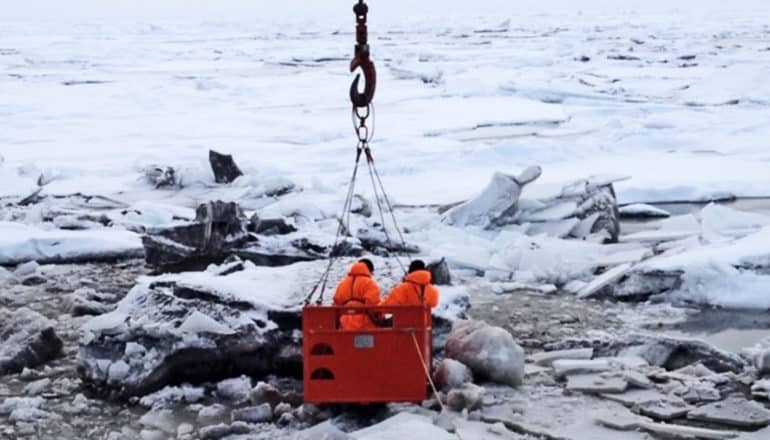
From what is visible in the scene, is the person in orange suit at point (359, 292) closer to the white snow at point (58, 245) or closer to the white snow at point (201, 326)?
the white snow at point (201, 326)

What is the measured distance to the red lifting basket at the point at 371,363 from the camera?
5.52 meters

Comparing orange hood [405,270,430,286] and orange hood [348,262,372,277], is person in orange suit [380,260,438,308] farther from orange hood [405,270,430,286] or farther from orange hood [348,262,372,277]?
orange hood [348,262,372,277]

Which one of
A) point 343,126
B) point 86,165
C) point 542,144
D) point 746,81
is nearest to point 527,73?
point 746,81

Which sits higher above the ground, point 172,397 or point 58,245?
point 172,397

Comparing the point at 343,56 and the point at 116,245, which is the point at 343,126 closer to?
the point at 116,245

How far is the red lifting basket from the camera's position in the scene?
5.52 meters

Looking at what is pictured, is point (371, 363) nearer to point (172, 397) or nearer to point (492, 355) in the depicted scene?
point (492, 355)

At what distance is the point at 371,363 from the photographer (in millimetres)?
5551

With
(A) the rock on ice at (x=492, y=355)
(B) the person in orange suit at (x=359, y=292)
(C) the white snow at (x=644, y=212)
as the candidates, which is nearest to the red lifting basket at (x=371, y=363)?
(B) the person in orange suit at (x=359, y=292)

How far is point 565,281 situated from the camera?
8.84 metres

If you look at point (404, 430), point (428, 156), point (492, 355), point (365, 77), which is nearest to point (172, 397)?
point (404, 430)

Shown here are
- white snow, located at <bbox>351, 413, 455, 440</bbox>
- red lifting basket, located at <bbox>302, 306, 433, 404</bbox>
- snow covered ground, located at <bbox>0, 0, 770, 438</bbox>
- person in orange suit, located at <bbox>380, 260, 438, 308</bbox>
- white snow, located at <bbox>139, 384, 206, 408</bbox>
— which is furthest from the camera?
snow covered ground, located at <bbox>0, 0, 770, 438</bbox>

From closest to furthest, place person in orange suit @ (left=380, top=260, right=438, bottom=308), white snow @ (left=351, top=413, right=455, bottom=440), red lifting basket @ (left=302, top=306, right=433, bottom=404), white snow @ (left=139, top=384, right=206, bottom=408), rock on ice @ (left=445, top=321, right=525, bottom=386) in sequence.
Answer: white snow @ (left=351, top=413, right=455, bottom=440) → red lifting basket @ (left=302, top=306, right=433, bottom=404) → person in orange suit @ (left=380, top=260, right=438, bottom=308) → rock on ice @ (left=445, top=321, right=525, bottom=386) → white snow @ (left=139, top=384, right=206, bottom=408)

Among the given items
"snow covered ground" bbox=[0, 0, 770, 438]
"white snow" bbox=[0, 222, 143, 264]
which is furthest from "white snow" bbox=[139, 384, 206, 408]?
"white snow" bbox=[0, 222, 143, 264]
